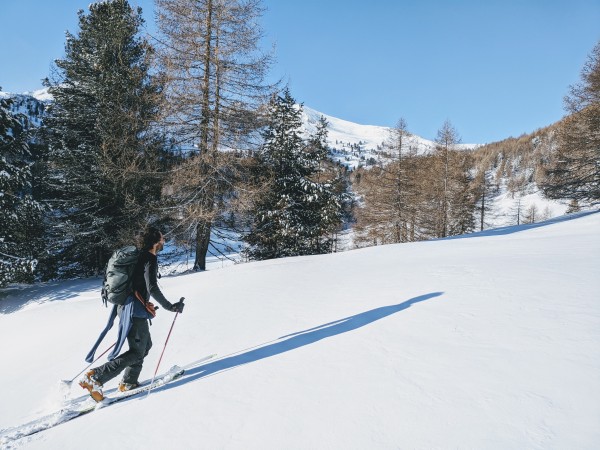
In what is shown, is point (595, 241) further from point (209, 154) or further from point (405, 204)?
point (405, 204)

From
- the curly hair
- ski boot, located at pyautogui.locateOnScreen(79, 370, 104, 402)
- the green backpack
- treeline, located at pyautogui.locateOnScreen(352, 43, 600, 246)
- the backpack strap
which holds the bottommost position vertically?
ski boot, located at pyautogui.locateOnScreen(79, 370, 104, 402)

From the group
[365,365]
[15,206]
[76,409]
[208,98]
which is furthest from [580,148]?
[15,206]

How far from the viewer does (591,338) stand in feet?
12.0

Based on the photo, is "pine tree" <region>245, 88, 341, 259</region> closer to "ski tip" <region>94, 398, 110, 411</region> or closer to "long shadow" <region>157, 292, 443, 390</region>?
"long shadow" <region>157, 292, 443, 390</region>

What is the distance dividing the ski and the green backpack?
1.06 metres

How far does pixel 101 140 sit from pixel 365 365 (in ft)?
47.6

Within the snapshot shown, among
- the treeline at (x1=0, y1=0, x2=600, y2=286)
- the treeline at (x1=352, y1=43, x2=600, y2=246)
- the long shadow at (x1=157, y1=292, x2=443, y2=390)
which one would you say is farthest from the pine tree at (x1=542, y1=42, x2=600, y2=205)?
the long shadow at (x1=157, y1=292, x2=443, y2=390)

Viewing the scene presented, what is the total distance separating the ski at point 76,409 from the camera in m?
3.37

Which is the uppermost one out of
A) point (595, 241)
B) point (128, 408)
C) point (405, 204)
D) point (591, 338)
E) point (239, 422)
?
point (405, 204)

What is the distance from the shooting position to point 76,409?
3.74 meters

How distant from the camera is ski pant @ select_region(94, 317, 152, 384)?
13.1 feet

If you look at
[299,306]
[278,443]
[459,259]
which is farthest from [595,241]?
[278,443]

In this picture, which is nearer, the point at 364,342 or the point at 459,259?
the point at 364,342

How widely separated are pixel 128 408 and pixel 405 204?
22.4 metres
